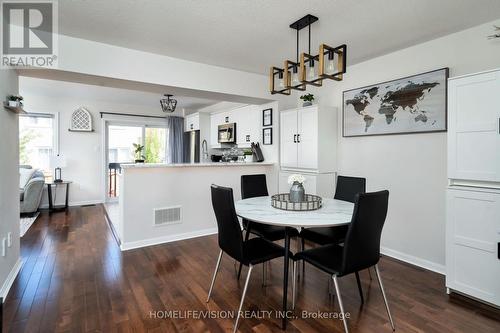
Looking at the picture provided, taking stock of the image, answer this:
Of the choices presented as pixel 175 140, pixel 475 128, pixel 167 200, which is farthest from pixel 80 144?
pixel 475 128

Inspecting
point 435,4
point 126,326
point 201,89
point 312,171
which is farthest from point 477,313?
point 201,89

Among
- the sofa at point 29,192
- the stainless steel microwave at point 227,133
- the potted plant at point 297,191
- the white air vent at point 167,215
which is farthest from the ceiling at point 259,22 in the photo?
the sofa at point 29,192

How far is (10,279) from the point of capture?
95.2 inches

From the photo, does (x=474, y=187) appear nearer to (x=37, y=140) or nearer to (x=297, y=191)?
(x=297, y=191)

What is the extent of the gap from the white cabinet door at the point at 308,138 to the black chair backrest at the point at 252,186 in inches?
33.0

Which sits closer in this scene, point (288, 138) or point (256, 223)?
point (256, 223)

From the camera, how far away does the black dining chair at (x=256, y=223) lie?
257 centimetres

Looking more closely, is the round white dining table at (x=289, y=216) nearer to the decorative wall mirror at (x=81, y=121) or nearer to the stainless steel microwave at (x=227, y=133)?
the stainless steel microwave at (x=227, y=133)

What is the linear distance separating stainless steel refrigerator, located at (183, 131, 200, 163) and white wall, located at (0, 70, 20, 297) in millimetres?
4176

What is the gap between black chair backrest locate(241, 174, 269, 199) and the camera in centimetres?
312

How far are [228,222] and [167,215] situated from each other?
202 centimetres

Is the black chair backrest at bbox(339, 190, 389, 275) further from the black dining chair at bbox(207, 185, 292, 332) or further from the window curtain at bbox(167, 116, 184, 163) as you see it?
the window curtain at bbox(167, 116, 184, 163)

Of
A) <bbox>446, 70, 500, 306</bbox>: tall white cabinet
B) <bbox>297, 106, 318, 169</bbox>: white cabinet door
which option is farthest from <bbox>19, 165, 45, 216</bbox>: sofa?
<bbox>446, 70, 500, 306</bbox>: tall white cabinet

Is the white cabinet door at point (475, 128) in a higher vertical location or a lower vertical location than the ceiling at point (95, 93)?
lower
